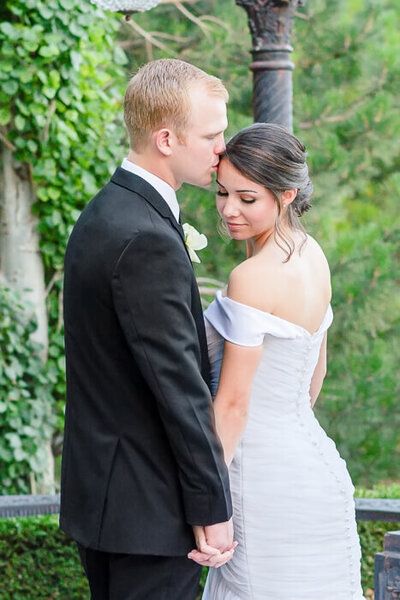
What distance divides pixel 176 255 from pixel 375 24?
7176 millimetres

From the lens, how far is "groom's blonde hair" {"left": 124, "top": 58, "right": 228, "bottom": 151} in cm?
Answer: 229

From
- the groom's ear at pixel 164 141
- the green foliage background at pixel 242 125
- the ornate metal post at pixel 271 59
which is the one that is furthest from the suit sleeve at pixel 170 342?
the green foliage background at pixel 242 125

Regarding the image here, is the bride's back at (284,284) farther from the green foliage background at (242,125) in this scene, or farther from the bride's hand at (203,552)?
the green foliage background at (242,125)

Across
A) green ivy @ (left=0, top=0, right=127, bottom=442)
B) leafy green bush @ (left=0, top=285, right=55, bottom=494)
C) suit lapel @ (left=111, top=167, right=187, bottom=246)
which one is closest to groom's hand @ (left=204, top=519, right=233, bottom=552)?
suit lapel @ (left=111, top=167, right=187, bottom=246)

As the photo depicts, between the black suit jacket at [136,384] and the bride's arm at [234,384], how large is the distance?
0.17m

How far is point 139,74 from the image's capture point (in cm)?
236

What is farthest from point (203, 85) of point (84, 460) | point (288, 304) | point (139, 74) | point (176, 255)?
point (84, 460)

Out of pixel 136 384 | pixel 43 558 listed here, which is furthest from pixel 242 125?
pixel 136 384

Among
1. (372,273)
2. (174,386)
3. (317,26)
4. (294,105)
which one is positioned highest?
(174,386)

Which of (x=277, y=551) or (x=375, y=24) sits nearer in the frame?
(x=277, y=551)

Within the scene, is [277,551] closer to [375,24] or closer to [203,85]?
[203,85]

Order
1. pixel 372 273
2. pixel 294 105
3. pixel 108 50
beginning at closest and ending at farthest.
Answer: pixel 108 50
pixel 372 273
pixel 294 105

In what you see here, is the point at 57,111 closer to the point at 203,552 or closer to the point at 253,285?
the point at 253,285

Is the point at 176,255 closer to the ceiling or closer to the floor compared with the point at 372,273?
closer to the ceiling
